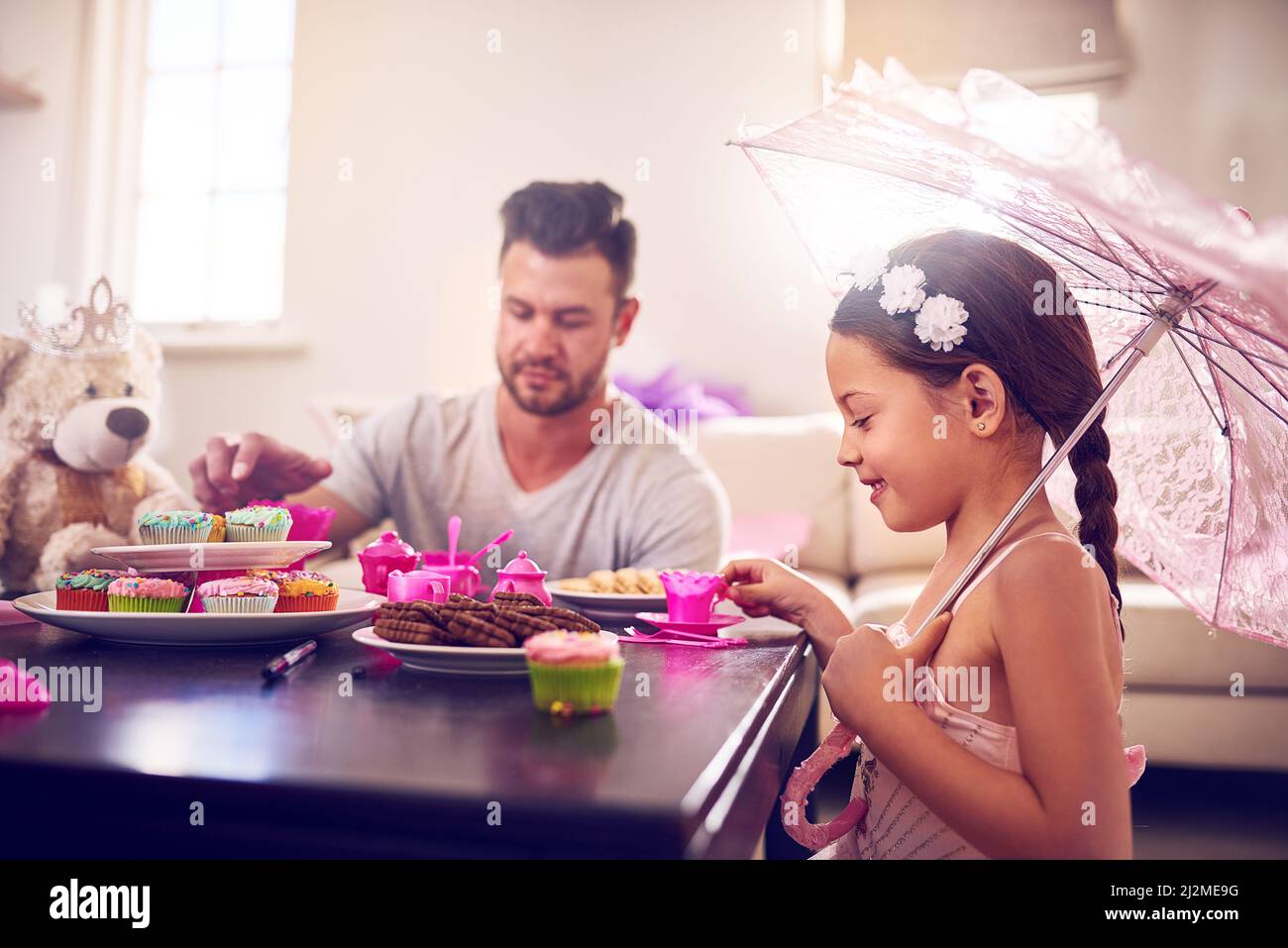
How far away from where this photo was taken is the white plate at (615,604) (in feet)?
3.59

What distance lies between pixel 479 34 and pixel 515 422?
2408 millimetres

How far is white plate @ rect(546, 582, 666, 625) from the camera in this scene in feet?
3.59

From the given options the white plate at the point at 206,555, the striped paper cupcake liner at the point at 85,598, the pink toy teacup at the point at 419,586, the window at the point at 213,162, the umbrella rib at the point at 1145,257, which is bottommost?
the striped paper cupcake liner at the point at 85,598

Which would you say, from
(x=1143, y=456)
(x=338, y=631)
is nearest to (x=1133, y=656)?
(x=1143, y=456)

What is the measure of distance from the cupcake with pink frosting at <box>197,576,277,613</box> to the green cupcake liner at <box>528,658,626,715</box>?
35cm

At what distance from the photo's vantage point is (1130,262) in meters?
Answer: 0.89

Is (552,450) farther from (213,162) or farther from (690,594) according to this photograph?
(213,162)

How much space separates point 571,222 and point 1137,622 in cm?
147

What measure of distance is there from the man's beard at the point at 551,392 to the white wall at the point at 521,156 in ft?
5.27

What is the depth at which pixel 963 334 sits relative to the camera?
912 mm

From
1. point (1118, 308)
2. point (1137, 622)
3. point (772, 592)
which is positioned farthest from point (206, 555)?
point (1137, 622)

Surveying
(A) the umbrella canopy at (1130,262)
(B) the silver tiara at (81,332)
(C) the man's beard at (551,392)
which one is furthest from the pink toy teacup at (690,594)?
(B) the silver tiara at (81,332)

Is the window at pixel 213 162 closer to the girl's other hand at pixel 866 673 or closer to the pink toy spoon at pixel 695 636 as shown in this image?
the pink toy spoon at pixel 695 636
